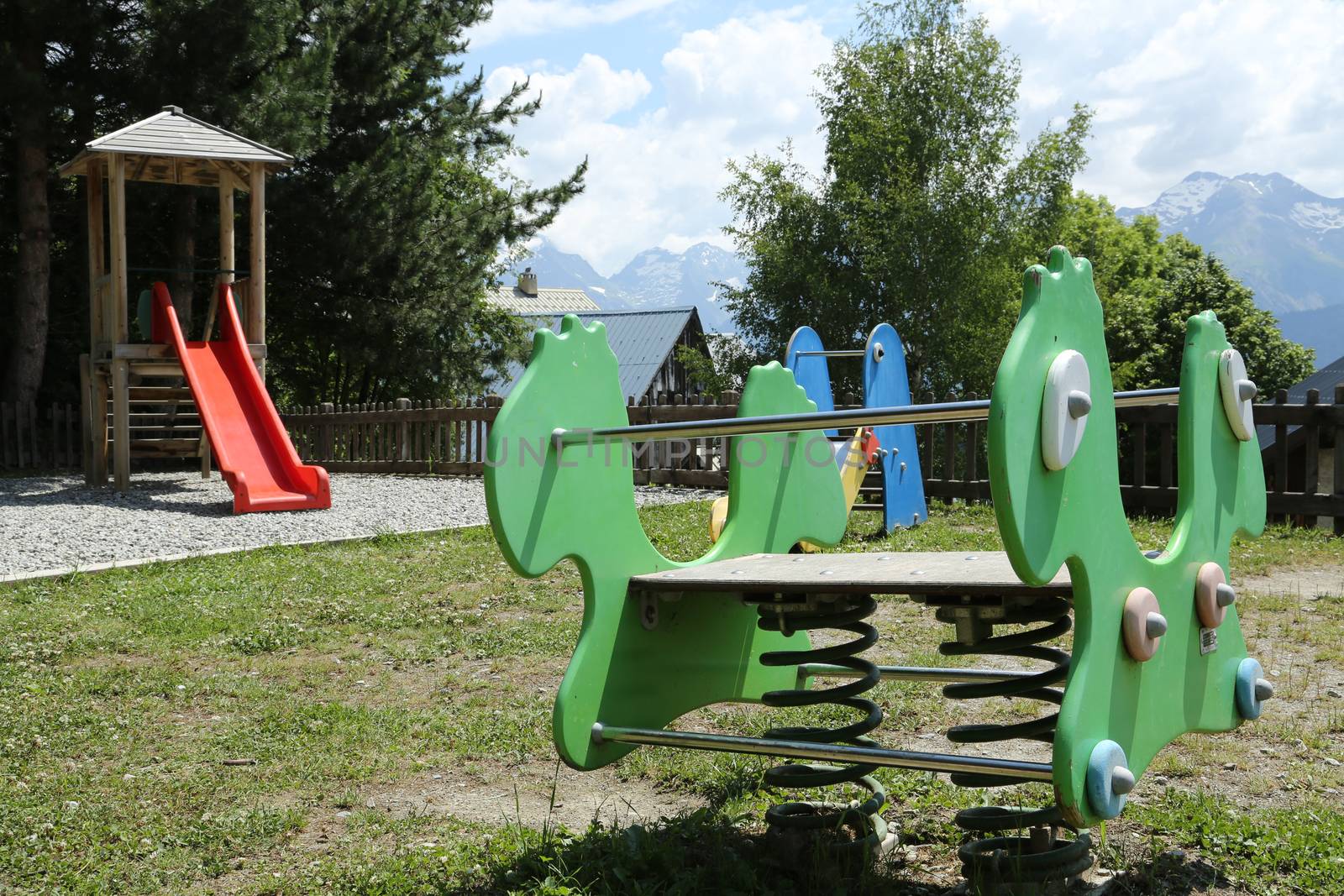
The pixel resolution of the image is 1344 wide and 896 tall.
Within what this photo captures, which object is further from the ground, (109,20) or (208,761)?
(109,20)

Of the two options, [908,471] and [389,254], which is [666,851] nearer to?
[908,471]

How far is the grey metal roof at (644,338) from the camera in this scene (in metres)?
54.6

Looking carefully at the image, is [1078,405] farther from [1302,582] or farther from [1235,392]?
[1302,582]

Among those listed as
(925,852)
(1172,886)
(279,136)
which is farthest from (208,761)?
(279,136)

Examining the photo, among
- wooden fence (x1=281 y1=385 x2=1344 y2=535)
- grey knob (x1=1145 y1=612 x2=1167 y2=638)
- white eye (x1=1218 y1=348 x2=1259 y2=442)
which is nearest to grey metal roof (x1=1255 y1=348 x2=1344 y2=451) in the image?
wooden fence (x1=281 y1=385 x2=1344 y2=535)

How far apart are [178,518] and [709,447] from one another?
8.07m

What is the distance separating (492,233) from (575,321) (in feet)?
68.6

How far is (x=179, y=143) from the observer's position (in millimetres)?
12891

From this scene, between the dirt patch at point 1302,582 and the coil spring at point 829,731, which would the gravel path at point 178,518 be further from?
the dirt patch at point 1302,582

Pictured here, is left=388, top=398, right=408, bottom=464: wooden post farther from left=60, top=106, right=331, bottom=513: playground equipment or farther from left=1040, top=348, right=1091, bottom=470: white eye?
left=1040, top=348, right=1091, bottom=470: white eye

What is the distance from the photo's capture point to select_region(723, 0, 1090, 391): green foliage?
3731 cm

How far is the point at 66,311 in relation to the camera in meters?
21.2

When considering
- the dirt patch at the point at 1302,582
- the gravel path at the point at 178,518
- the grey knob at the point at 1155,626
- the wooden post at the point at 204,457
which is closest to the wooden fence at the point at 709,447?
the gravel path at the point at 178,518

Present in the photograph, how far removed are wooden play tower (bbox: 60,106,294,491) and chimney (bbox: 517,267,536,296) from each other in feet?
177
